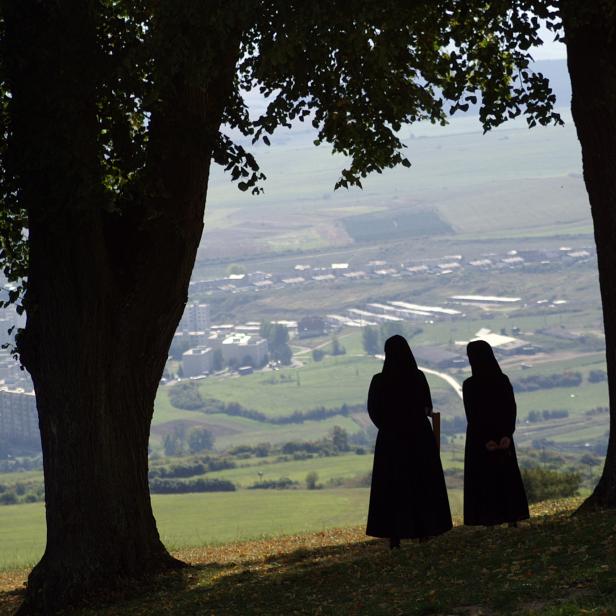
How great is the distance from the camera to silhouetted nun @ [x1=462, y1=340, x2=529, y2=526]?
10992mm

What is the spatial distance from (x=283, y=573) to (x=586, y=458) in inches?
3296

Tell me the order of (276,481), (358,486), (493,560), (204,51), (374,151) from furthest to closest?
(276,481) < (358,486) < (374,151) < (204,51) < (493,560)

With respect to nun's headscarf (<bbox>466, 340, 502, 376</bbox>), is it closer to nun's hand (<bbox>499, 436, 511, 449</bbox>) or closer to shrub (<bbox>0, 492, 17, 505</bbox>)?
nun's hand (<bbox>499, 436, 511, 449</bbox>)

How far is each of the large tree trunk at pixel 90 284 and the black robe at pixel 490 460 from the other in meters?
3.02

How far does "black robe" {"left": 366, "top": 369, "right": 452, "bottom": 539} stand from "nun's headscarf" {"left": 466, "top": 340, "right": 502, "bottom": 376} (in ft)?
1.64

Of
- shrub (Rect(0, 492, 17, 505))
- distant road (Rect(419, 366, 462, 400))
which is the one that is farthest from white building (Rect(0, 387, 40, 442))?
shrub (Rect(0, 492, 17, 505))

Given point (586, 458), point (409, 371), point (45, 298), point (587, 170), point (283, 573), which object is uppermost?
point (587, 170)

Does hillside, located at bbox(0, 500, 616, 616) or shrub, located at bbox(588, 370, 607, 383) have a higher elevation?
hillside, located at bbox(0, 500, 616, 616)

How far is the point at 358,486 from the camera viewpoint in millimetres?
68188

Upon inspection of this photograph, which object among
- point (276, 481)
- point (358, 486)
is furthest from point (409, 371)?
point (276, 481)

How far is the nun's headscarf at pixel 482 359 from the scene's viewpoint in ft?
35.8

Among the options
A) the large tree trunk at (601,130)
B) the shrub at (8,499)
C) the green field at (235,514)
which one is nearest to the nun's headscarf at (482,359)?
the large tree trunk at (601,130)

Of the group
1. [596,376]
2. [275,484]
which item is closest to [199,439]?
[596,376]

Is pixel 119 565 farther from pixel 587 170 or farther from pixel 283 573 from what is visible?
pixel 587 170
